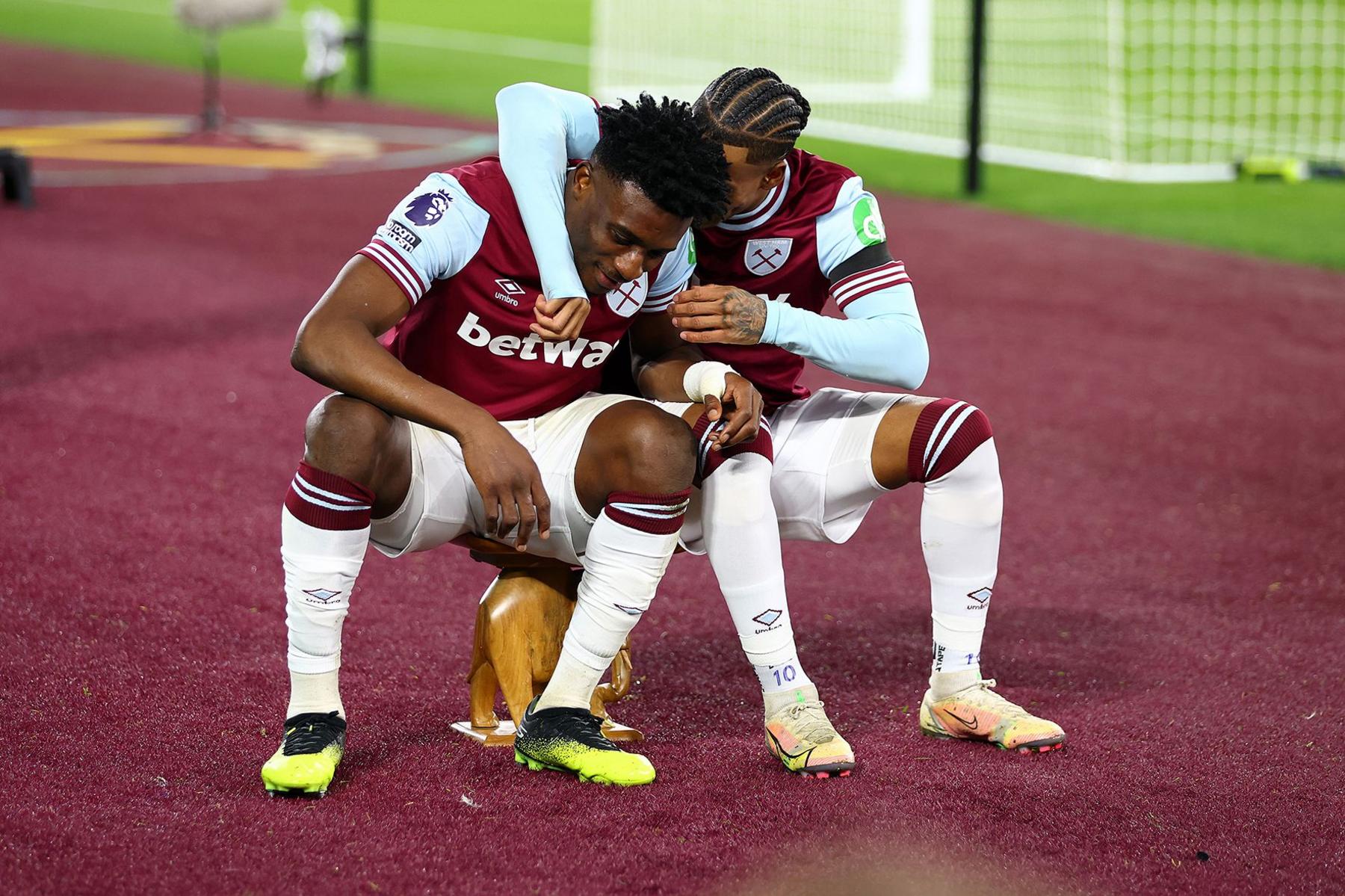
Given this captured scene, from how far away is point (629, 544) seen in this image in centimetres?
268

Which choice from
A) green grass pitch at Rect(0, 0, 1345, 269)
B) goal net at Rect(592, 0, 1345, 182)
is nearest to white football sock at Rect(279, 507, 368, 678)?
green grass pitch at Rect(0, 0, 1345, 269)

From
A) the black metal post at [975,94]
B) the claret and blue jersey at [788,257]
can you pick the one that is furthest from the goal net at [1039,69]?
the claret and blue jersey at [788,257]

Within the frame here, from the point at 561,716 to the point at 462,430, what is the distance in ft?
1.79

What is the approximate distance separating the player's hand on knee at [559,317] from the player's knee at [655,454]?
0.62 feet

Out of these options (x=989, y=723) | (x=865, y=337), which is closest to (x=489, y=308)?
(x=865, y=337)

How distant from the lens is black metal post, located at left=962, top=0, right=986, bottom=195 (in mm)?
10328

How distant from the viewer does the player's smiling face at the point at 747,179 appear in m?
2.91

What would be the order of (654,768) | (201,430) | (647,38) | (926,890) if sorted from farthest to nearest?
1. (647,38)
2. (201,430)
3. (654,768)
4. (926,890)

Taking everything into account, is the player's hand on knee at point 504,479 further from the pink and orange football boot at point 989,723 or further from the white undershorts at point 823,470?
the pink and orange football boot at point 989,723

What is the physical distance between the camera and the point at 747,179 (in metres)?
2.95

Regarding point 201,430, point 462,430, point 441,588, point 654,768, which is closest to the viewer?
point 462,430

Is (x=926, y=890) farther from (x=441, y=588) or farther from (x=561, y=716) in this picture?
(x=441, y=588)

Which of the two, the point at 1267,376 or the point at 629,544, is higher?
the point at 629,544

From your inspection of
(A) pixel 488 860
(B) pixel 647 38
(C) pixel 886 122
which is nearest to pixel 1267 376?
(A) pixel 488 860
